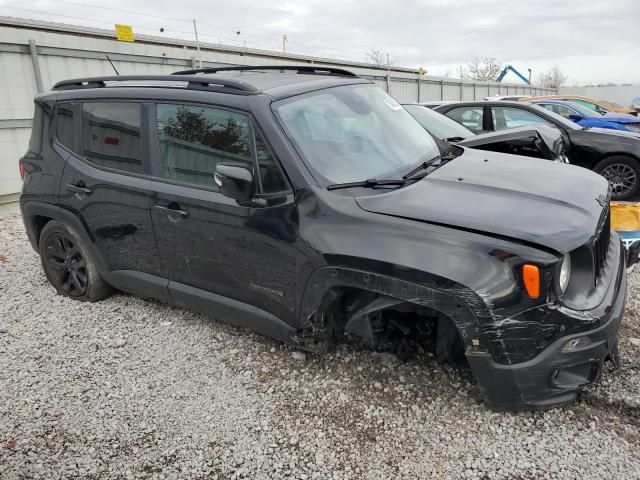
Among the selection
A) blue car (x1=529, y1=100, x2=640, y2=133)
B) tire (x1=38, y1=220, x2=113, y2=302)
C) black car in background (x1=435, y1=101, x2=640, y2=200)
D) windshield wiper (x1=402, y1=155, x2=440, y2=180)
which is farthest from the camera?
blue car (x1=529, y1=100, x2=640, y2=133)

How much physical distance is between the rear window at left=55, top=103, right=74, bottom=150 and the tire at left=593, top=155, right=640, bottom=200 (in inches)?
257

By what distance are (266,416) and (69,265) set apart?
8.28 ft

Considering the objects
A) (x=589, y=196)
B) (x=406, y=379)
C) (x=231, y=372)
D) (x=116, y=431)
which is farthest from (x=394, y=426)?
(x=589, y=196)

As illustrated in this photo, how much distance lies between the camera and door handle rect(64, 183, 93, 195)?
12.2 feet

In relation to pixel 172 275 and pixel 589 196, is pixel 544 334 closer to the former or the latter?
pixel 589 196

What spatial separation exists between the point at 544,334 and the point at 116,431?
233 centimetres

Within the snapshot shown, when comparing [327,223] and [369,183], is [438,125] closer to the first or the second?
[369,183]

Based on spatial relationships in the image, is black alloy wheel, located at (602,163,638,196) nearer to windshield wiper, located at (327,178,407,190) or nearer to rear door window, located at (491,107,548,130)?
rear door window, located at (491,107,548,130)

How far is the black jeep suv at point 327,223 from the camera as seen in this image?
230 centimetres

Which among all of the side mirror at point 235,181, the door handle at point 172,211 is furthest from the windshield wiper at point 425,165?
the door handle at point 172,211

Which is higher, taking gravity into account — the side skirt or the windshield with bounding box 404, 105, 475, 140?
the windshield with bounding box 404, 105, 475, 140

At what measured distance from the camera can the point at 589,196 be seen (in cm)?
286

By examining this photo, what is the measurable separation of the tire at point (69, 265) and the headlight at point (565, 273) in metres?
3.46

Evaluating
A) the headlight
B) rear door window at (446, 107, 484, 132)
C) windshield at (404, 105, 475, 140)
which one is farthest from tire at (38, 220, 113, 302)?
rear door window at (446, 107, 484, 132)
